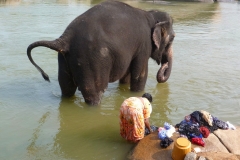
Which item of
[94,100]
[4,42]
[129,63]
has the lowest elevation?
[4,42]

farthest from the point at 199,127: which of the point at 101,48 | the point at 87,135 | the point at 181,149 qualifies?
the point at 101,48

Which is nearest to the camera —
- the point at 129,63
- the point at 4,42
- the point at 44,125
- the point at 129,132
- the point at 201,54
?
the point at 129,132

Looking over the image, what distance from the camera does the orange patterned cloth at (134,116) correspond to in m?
4.25

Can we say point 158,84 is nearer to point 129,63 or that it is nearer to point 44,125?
point 129,63

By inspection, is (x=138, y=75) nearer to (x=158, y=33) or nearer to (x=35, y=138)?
(x=158, y=33)

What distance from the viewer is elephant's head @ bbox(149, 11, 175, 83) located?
649 centimetres

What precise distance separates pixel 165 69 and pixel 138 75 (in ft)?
3.34

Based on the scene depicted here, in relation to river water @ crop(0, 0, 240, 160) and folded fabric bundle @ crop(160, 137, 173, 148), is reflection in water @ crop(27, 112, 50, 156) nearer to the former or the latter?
river water @ crop(0, 0, 240, 160)

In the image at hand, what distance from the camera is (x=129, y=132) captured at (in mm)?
Answer: 4418

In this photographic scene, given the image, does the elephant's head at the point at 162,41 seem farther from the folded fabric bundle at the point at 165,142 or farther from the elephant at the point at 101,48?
the folded fabric bundle at the point at 165,142

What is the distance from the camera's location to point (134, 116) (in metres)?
4.24

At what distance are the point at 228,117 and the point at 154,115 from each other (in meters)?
1.23

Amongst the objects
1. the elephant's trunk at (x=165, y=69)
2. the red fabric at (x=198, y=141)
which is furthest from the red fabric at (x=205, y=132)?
the elephant's trunk at (x=165, y=69)

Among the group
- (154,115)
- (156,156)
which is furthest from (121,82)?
(156,156)
